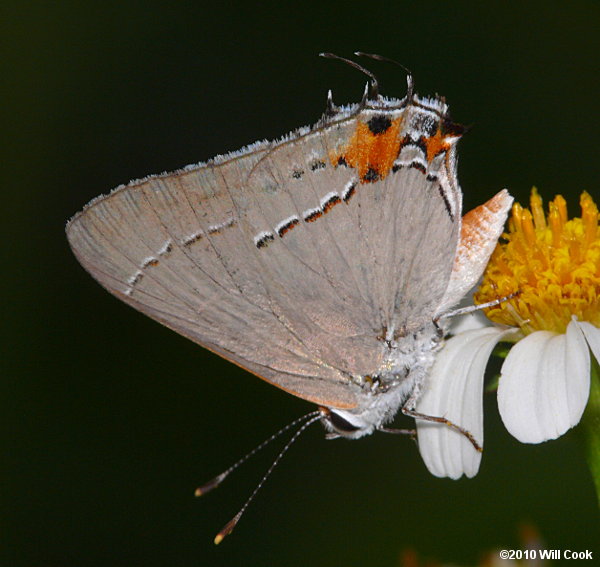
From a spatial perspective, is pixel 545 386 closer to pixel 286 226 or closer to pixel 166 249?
pixel 286 226

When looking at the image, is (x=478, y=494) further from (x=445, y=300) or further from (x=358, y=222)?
(x=358, y=222)

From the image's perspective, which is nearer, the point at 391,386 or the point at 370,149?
the point at 370,149

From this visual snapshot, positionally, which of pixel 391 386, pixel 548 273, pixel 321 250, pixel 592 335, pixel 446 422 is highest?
pixel 321 250

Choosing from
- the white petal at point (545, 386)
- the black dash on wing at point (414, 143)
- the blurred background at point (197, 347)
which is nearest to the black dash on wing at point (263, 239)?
the black dash on wing at point (414, 143)

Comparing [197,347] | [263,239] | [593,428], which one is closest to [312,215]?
[263,239]

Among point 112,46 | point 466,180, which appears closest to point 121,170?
point 112,46

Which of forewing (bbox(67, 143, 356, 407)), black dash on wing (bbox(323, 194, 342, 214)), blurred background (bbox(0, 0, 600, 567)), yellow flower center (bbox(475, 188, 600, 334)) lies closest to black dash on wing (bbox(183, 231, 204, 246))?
forewing (bbox(67, 143, 356, 407))
